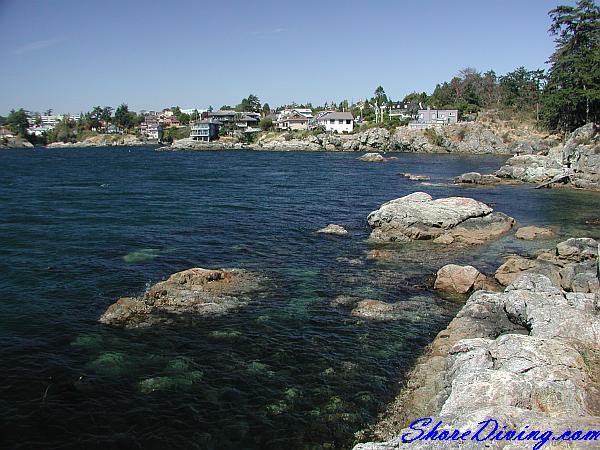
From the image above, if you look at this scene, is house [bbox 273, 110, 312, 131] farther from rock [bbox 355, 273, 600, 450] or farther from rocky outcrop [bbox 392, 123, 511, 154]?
rock [bbox 355, 273, 600, 450]

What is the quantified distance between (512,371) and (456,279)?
12320 millimetres

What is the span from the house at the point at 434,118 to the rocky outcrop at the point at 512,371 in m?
137

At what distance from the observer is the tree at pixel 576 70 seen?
73.9 m

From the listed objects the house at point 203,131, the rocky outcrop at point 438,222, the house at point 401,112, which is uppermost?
the house at point 401,112

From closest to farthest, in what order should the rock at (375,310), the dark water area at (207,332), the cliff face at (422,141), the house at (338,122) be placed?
the dark water area at (207,332) < the rock at (375,310) < the cliff face at (422,141) < the house at (338,122)

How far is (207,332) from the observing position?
21.5 metres

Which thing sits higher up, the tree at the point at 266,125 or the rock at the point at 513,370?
the tree at the point at 266,125

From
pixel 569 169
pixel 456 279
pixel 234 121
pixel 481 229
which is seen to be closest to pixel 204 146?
pixel 234 121

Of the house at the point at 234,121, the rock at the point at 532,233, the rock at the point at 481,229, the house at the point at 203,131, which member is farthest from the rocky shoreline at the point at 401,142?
the rock at the point at 532,233

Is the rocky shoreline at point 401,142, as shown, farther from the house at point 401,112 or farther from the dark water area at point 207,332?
the dark water area at point 207,332

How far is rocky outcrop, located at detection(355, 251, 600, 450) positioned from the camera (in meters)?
10.9

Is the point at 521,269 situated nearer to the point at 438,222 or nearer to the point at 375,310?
the point at 375,310

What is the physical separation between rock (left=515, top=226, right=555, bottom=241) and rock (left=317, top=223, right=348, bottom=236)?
46.1 ft

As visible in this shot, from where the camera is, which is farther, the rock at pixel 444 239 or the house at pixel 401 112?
the house at pixel 401 112
